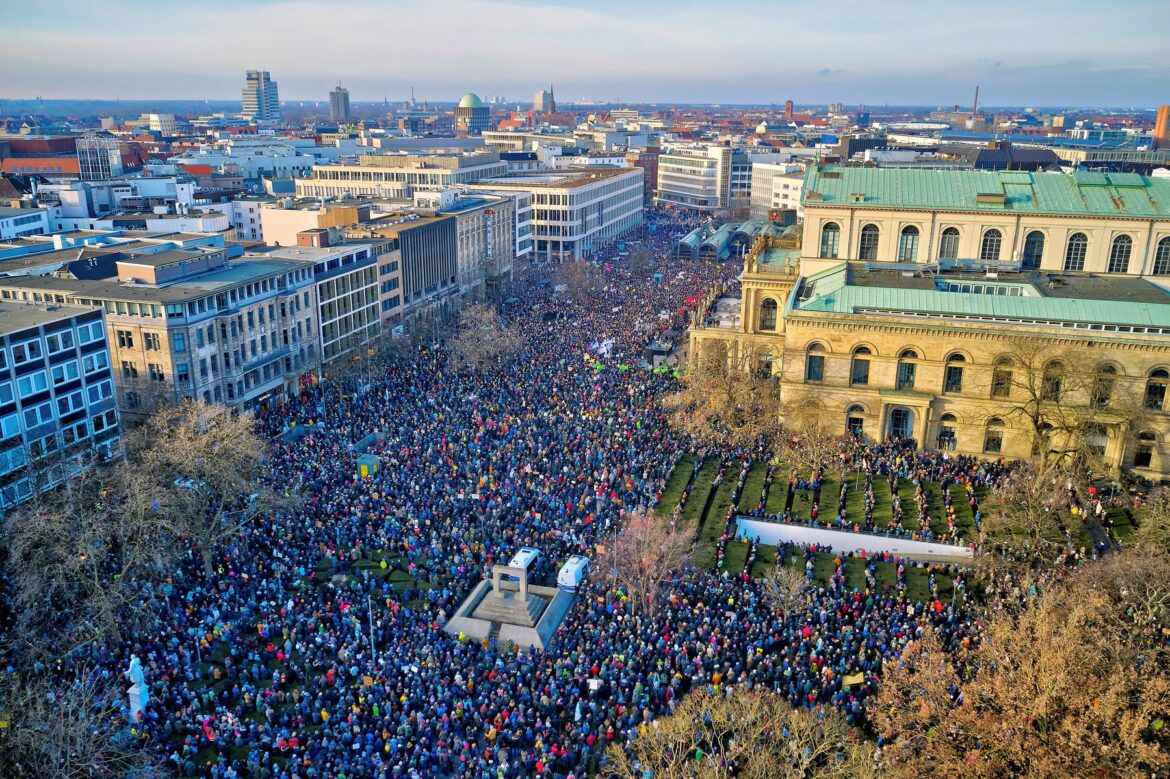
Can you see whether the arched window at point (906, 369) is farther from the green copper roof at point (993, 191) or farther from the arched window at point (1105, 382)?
the green copper roof at point (993, 191)

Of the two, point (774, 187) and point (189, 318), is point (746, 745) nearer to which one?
point (189, 318)

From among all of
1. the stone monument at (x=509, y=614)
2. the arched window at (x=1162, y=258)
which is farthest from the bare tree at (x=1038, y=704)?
the arched window at (x=1162, y=258)

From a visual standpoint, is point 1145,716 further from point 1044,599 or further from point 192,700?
point 192,700

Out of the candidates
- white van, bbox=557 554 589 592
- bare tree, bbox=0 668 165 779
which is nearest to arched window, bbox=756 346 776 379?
white van, bbox=557 554 589 592

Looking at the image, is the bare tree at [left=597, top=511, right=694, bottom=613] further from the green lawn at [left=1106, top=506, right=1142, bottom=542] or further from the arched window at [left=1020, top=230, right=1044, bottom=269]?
the arched window at [left=1020, top=230, right=1044, bottom=269]

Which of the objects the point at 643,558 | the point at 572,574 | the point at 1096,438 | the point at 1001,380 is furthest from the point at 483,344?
the point at 1096,438

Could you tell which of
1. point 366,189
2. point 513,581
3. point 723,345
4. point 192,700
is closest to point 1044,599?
point 513,581
